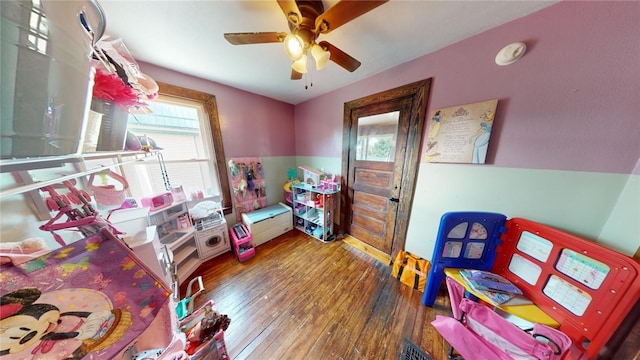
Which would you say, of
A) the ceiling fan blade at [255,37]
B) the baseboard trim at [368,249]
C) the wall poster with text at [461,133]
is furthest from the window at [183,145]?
the wall poster with text at [461,133]

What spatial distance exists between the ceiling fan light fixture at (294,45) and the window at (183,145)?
143 cm

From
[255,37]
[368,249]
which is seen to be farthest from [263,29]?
[368,249]

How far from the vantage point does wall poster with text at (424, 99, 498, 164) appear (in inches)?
47.8

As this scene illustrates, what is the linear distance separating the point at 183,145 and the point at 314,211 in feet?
6.16

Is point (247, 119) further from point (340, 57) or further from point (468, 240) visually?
point (468, 240)

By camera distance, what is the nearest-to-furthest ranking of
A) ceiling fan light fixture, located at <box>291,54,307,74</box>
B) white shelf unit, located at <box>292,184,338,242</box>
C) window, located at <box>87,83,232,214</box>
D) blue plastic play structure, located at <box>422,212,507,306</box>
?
ceiling fan light fixture, located at <box>291,54,307,74</box> → blue plastic play structure, located at <box>422,212,507,306</box> → window, located at <box>87,83,232,214</box> → white shelf unit, located at <box>292,184,338,242</box>

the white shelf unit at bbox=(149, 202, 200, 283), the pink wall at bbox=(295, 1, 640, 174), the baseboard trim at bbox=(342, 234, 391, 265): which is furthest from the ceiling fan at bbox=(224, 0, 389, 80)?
the baseboard trim at bbox=(342, 234, 391, 265)

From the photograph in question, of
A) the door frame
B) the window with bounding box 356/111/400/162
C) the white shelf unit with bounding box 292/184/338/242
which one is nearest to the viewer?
the door frame

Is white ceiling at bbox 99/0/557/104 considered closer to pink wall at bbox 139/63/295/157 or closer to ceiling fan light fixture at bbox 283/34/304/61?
pink wall at bbox 139/63/295/157

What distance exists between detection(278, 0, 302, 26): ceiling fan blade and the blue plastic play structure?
63.6 inches

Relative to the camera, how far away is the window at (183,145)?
1634mm

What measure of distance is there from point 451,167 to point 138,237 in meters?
2.25

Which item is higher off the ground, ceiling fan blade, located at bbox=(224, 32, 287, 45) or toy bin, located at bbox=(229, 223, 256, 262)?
ceiling fan blade, located at bbox=(224, 32, 287, 45)

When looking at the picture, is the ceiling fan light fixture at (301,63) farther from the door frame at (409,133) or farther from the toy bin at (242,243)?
the toy bin at (242,243)
